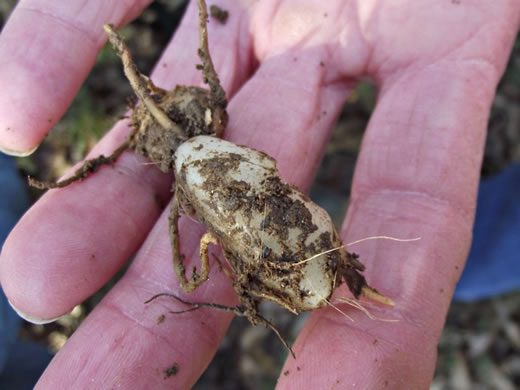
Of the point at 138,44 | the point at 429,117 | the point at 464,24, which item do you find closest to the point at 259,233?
the point at 429,117

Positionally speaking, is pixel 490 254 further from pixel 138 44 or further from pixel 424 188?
pixel 138 44

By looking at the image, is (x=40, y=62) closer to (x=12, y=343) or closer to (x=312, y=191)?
(x=12, y=343)

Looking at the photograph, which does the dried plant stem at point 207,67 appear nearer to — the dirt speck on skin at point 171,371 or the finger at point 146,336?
the finger at point 146,336

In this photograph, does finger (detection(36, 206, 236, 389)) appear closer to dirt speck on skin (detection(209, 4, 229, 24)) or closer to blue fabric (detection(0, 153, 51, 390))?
blue fabric (detection(0, 153, 51, 390))

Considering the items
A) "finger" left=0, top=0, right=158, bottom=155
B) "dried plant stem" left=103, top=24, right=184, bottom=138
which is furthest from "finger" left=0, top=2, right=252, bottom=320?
"finger" left=0, top=0, right=158, bottom=155

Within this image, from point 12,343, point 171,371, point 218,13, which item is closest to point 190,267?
point 171,371
